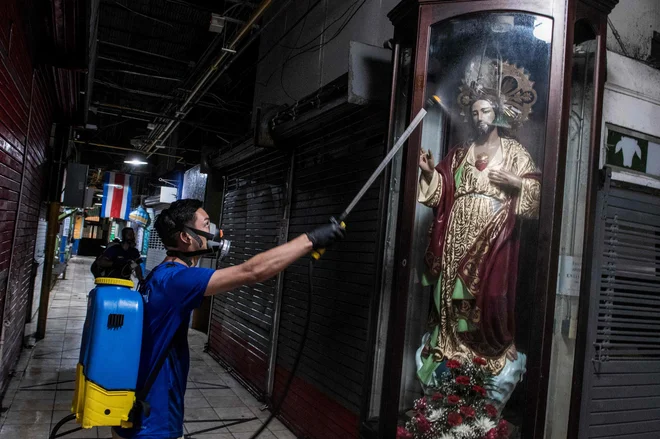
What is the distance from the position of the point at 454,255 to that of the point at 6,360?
6609 millimetres

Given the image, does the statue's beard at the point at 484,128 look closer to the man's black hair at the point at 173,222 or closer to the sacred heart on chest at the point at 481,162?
the sacred heart on chest at the point at 481,162

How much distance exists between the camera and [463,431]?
3.54 m

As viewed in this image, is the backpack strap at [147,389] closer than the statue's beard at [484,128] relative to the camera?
Yes

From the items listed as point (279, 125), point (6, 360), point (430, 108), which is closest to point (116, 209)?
point (6, 360)

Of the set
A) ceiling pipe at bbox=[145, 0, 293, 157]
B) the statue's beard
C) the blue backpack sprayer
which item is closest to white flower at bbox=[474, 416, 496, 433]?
the blue backpack sprayer

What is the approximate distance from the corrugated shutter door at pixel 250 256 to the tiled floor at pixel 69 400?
416mm

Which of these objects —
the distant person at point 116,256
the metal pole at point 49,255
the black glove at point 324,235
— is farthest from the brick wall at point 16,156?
the black glove at point 324,235

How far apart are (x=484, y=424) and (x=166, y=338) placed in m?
2.25

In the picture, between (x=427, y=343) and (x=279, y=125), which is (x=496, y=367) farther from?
(x=279, y=125)

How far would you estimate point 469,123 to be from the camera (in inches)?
163

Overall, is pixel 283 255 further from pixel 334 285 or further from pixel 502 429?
pixel 334 285

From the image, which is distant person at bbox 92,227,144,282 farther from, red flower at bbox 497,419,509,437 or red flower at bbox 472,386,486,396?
red flower at bbox 497,419,509,437

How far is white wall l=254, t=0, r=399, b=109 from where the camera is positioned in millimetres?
6352

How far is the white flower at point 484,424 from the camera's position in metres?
3.53
